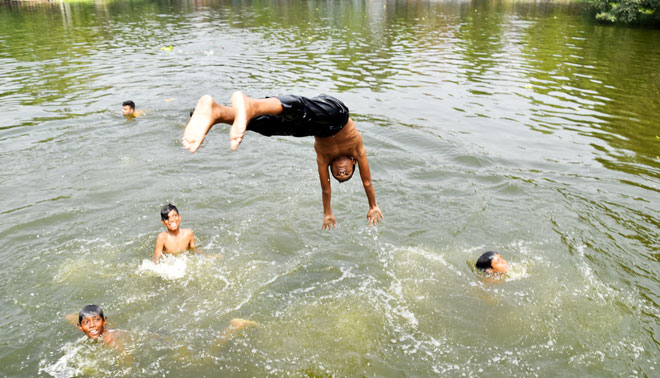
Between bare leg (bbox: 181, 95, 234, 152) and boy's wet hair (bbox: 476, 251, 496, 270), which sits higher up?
bare leg (bbox: 181, 95, 234, 152)

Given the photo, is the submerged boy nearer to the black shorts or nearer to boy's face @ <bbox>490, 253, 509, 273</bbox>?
the black shorts

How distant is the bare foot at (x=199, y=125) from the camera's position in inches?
156

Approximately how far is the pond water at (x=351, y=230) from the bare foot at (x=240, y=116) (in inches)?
117

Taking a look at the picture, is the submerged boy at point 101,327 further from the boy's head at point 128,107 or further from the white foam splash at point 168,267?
the boy's head at point 128,107

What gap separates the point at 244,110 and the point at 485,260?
4506 mm

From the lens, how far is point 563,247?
7.88 meters

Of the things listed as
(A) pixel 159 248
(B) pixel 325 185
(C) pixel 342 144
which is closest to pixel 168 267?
(A) pixel 159 248

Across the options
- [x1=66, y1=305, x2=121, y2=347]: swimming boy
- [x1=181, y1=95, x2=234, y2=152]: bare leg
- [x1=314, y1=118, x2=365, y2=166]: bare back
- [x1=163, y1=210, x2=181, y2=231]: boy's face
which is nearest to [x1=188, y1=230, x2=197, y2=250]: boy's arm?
[x1=163, y1=210, x2=181, y2=231]: boy's face

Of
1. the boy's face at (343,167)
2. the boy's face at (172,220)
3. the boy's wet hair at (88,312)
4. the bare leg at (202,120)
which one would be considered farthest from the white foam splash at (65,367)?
the boy's face at (343,167)

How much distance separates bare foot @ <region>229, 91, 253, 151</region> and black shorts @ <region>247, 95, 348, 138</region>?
677 mm

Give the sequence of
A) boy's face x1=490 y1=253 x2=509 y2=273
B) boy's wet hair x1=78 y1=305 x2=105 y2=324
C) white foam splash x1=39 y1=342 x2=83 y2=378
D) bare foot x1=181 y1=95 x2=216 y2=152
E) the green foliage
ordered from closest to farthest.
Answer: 1. bare foot x1=181 y1=95 x2=216 y2=152
2. white foam splash x1=39 y1=342 x2=83 y2=378
3. boy's wet hair x1=78 y1=305 x2=105 y2=324
4. boy's face x1=490 y1=253 x2=509 y2=273
5. the green foliage

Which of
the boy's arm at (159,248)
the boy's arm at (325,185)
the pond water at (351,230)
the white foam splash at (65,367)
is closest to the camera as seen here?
the white foam splash at (65,367)

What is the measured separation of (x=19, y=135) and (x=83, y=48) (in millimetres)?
14309

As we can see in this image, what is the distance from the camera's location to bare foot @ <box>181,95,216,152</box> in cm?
396
